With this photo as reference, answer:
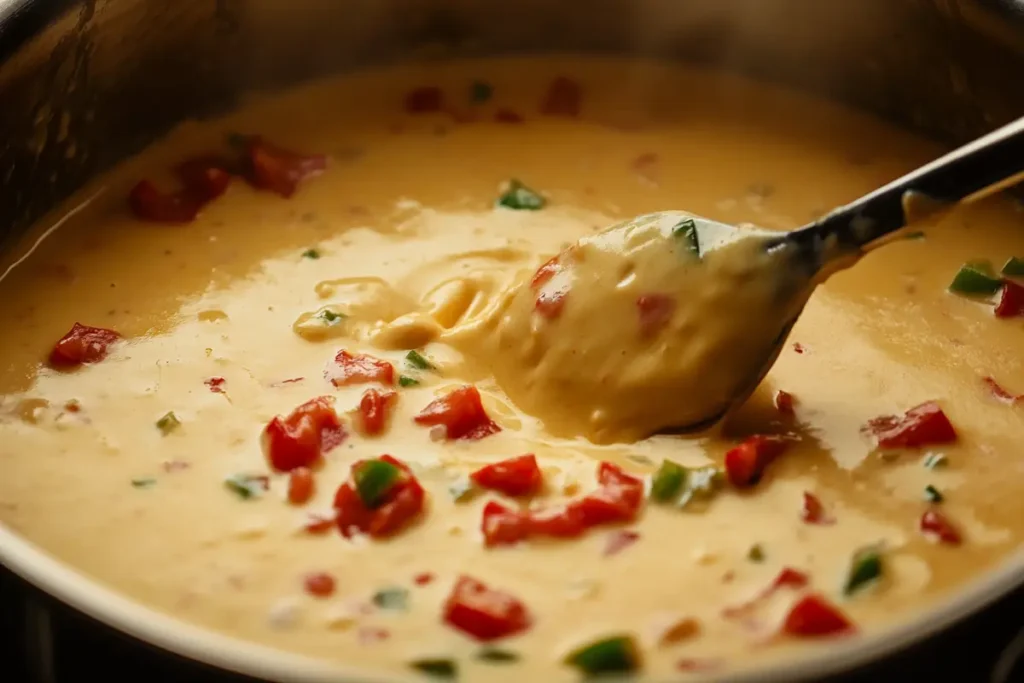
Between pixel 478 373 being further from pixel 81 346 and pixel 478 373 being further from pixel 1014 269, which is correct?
pixel 1014 269

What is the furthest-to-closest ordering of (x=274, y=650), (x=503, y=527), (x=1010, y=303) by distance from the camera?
(x=1010, y=303), (x=503, y=527), (x=274, y=650)

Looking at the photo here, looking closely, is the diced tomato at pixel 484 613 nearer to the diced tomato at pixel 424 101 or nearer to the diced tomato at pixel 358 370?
the diced tomato at pixel 358 370

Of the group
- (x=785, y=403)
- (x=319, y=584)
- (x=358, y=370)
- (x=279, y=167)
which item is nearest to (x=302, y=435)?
(x=358, y=370)

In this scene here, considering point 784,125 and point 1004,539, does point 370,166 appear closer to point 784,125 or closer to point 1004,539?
point 784,125

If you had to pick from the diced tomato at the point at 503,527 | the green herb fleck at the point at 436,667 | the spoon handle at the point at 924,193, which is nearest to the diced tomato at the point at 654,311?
the spoon handle at the point at 924,193

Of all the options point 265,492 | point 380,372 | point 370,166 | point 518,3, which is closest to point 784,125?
point 518,3

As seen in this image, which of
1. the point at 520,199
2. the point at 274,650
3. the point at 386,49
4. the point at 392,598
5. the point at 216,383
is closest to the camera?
the point at 274,650
